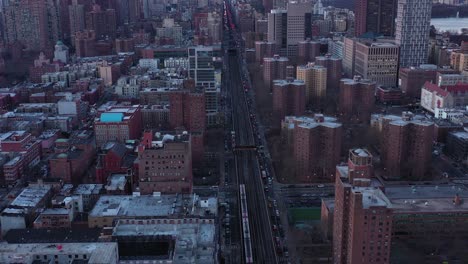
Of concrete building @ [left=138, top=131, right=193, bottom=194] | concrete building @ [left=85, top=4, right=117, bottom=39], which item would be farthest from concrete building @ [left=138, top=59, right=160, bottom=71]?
concrete building @ [left=138, top=131, right=193, bottom=194]

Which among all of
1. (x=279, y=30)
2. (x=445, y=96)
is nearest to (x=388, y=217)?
(x=445, y=96)

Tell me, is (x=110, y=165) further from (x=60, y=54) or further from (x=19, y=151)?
(x=60, y=54)

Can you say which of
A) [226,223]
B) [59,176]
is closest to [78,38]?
[59,176]

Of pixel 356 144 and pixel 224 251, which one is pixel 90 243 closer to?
pixel 224 251

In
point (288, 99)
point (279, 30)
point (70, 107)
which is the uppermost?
point (279, 30)

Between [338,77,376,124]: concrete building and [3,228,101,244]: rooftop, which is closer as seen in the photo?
[3,228,101,244]: rooftop

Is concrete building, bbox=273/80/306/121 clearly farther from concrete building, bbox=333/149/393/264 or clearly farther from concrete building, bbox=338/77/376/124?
concrete building, bbox=333/149/393/264

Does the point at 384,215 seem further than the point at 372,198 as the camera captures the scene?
No
